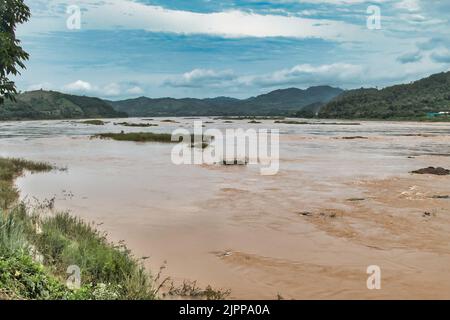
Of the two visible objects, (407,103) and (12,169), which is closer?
(12,169)

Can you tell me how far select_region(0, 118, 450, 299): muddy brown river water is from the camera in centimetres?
1034

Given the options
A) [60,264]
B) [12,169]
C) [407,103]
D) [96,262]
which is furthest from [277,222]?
[407,103]

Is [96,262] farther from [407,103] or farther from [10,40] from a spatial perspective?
[407,103]

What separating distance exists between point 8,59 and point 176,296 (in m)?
9.55

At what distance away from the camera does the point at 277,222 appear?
15.6 metres

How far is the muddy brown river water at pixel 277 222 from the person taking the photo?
33.9 feet

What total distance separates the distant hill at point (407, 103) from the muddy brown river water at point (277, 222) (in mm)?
116931

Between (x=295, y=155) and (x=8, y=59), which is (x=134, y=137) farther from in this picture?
(x=8, y=59)

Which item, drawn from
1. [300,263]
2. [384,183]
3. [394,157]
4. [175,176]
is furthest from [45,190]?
[394,157]

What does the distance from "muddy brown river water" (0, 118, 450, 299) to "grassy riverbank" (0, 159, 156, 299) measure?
1.44 meters

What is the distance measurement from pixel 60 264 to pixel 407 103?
172464 millimetres

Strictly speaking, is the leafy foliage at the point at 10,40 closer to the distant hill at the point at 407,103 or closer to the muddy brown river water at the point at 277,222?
the muddy brown river water at the point at 277,222

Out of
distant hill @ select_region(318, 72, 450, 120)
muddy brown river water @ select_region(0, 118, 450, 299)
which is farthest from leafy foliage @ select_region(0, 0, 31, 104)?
distant hill @ select_region(318, 72, 450, 120)

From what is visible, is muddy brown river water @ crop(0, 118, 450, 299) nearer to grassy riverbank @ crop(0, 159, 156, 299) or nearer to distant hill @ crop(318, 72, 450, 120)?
grassy riverbank @ crop(0, 159, 156, 299)
